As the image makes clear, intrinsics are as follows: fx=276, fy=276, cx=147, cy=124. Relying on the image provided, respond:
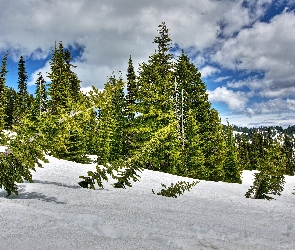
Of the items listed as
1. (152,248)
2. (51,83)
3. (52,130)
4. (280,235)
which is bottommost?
(280,235)

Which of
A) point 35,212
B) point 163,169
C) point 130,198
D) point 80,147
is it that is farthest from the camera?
point 80,147

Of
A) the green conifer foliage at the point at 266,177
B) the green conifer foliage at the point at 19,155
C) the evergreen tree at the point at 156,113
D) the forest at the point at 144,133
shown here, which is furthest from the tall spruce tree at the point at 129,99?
the green conifer foliage at the point at 19,155

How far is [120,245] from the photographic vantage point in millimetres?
2689

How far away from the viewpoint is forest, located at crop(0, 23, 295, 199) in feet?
20.6

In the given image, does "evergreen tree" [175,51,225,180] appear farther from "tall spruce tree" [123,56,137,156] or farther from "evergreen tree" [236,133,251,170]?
"evergreen tree" [236,133,251,170]

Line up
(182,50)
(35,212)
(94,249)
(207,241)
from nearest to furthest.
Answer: (94,249) < (207,241) < (35,212) < (182,50)

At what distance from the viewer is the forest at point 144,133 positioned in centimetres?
629

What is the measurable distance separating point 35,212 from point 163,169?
71.7 feet

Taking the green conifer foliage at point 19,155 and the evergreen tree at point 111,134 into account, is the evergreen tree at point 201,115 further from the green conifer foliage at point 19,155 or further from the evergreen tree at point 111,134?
the green conifer foliage at point 19,155

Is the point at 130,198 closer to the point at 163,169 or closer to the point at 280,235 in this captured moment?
the point at 280,235

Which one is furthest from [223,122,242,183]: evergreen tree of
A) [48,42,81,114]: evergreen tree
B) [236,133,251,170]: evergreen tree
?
[236,133,251,170]: evergreen tree

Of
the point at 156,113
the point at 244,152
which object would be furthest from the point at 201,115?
the point at 244,152

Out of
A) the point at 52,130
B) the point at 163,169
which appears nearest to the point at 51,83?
the point at 163,169

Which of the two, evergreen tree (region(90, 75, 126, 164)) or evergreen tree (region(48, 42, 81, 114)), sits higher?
evergreen tree (region(48, 42, 81, 114))
